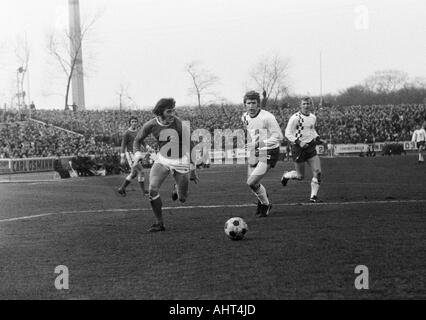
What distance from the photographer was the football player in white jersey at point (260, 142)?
12.7 m

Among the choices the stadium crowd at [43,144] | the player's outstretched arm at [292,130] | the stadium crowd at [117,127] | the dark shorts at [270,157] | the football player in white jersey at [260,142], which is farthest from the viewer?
the stadium crowd at [117,127]

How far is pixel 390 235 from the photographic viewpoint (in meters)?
9.55

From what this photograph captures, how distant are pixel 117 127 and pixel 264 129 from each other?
40.0 m

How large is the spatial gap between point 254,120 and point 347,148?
4378 cm

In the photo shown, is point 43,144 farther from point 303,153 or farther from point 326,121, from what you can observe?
point 303,153

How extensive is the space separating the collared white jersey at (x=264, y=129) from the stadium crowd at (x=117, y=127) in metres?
26.7

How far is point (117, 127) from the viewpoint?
52.0m

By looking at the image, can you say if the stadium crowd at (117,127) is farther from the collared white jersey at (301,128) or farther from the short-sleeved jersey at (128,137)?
the collared white jersey at (301,128)

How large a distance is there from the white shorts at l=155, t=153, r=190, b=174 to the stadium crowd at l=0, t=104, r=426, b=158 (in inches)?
1100

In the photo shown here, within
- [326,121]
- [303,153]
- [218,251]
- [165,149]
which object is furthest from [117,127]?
[218,251]

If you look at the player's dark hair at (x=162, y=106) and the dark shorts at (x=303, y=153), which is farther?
the dark shorts at (x=303, y=153)

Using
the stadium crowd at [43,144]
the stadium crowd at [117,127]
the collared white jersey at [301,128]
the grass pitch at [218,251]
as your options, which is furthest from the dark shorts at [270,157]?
the stadium crowd at [43,144]

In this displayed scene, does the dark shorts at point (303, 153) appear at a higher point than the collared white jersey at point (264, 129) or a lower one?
lower

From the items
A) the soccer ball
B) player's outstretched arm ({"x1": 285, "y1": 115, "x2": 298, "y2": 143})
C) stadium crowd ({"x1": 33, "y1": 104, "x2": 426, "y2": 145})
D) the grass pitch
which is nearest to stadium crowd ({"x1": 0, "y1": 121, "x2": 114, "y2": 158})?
stadium crowd ({"x1": 33, "y1": 104, "x2": 426, "y2": 145})
